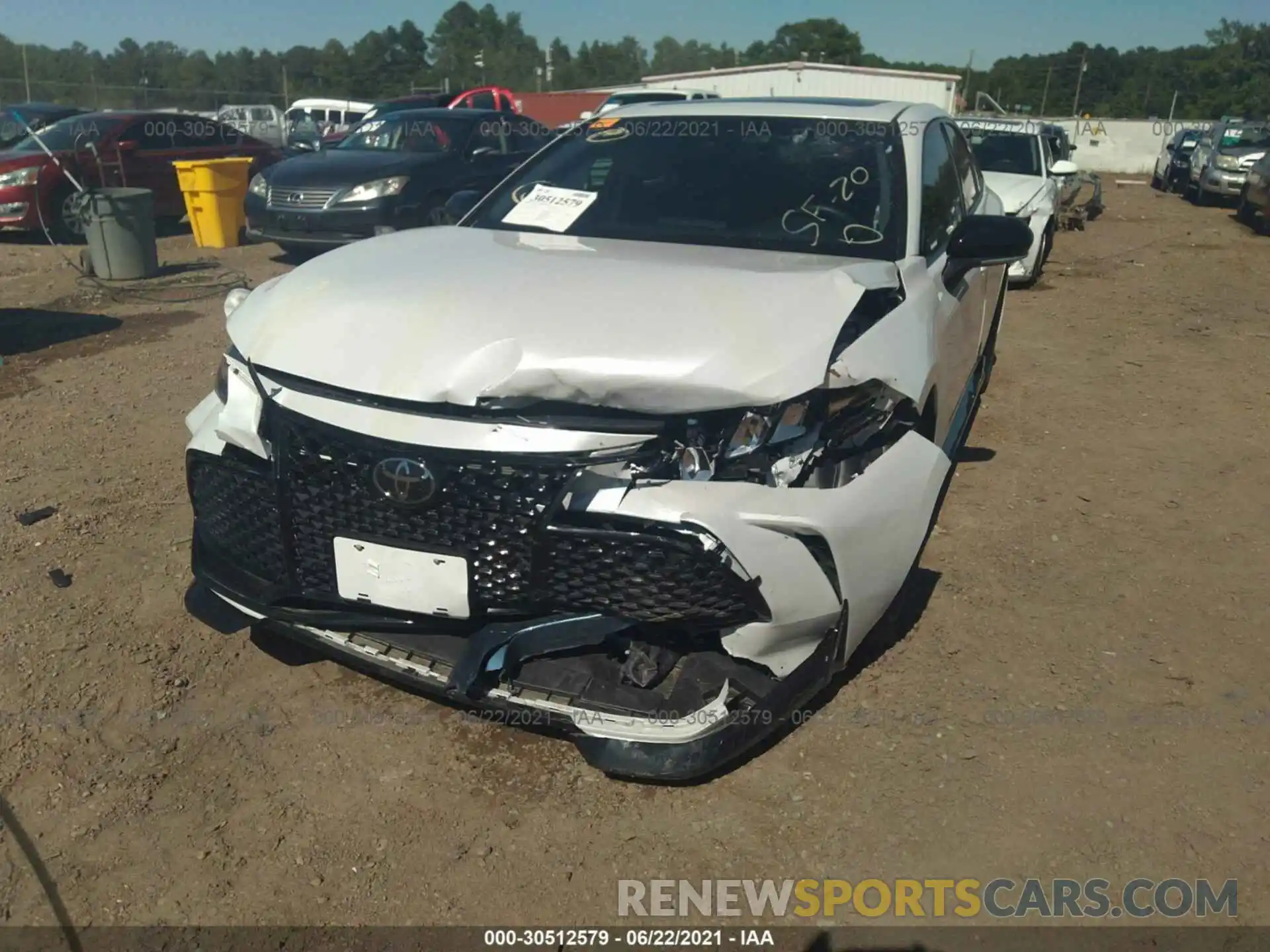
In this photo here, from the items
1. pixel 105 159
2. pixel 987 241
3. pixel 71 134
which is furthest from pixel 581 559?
pixel 71 134

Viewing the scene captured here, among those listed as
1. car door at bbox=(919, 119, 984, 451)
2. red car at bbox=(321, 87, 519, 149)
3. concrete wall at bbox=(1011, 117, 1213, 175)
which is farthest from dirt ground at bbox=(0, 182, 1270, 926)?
concrete wall at bbox=(1011, 117, 1213, 175)

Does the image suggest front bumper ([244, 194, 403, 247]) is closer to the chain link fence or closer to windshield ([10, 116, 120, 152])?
windshield ([10, 116, 120, 152])

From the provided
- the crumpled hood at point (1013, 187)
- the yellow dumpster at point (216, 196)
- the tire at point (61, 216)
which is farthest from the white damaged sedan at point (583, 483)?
the tire at point (61, 216)

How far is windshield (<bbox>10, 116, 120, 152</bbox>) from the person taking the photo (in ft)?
37.1

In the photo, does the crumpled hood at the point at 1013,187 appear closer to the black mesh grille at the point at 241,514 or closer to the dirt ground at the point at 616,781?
the dirt ground at the point at 616,781

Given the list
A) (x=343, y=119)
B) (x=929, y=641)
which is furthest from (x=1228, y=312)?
(x=343, y=119)

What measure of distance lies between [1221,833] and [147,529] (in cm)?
385

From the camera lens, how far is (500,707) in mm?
2406

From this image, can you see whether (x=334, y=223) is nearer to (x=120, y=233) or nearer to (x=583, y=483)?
(x=120, y=233)

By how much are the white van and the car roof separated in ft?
78.5

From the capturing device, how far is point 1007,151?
10.1m

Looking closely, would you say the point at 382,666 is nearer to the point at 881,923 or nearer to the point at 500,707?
the point at 500,707

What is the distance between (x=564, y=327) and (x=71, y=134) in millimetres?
11821

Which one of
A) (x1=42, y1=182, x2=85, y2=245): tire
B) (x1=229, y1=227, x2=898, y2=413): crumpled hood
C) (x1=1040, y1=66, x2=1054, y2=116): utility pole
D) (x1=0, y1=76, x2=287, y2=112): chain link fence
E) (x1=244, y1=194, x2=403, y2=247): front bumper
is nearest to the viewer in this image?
(x1=229, y1=227, x2=898, y2=413): crumpled hood
